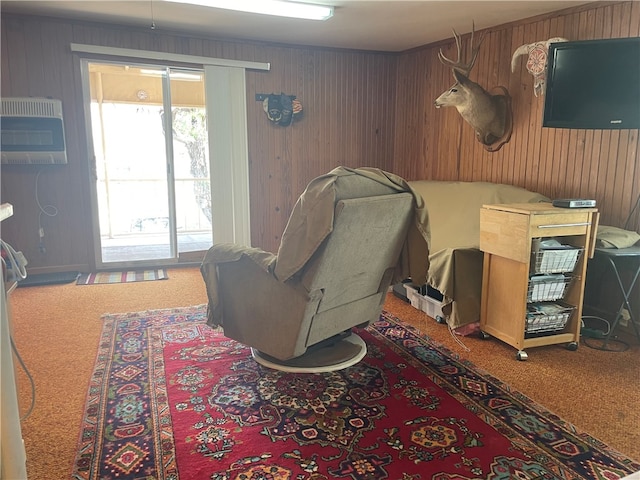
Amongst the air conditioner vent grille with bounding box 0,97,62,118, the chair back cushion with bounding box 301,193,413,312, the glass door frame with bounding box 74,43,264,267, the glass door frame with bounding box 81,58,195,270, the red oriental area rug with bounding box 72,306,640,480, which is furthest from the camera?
the glass door frame with bounding box 74,43,264,267

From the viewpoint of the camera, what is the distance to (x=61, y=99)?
4457 mm

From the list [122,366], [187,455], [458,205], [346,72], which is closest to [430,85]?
[346,72]

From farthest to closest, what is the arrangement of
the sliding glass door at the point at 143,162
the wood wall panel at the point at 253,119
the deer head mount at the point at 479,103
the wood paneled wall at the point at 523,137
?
the sliding glass door at the point at 143,162 < the wood wall panel at the point at 253,119 < the deer head mount at the point at 479,103 < the wood paneled wall at the point at 523,137

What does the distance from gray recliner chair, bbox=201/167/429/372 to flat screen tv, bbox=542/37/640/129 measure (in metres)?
1.49

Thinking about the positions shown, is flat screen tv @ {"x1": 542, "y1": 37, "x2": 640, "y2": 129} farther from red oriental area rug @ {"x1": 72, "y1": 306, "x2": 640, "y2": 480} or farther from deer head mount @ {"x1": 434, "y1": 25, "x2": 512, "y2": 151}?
red oriental area rug @ {"x1": 72, "y1": 306, "x2": 640, "y2": 480}

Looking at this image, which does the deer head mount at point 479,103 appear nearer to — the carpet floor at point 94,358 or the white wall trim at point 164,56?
the carpet floor at point 94,358

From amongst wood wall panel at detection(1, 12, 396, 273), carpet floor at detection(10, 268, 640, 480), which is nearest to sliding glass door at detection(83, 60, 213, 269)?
wood wall panel at detection(1, 12, 396, 273)

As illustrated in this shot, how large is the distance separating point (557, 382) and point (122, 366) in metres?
2.39

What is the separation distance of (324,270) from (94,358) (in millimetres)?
1569

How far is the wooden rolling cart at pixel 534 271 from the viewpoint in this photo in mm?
2748

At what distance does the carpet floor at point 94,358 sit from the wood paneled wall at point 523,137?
1.15m

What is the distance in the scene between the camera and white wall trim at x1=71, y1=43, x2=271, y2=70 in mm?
4402

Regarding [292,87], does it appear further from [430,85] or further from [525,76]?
[525,76]

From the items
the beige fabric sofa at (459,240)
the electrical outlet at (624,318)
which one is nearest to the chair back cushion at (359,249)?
the beige fabric sofa at (459,240)
